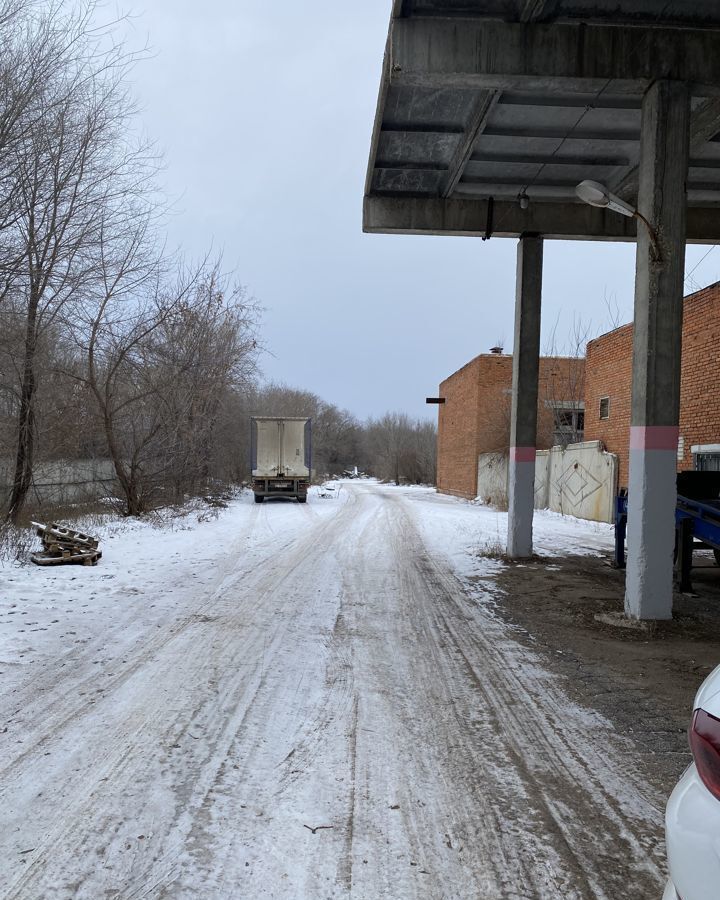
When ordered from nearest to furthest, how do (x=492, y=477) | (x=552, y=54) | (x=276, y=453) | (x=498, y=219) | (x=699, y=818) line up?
1. (x=699, y=818)
2. (x=552, y=54)
3. (x=498, y=219)
4. (x=276, y=453)
5. (x=492, y=477)

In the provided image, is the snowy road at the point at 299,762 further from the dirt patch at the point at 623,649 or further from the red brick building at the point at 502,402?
the red brick building at the point at 502,402

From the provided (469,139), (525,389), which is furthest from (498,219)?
(525,389)

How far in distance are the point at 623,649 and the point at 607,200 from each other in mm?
4372

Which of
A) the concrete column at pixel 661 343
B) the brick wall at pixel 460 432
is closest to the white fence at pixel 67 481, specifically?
the concrete column at pixel 661 343

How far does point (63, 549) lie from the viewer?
8977 mm

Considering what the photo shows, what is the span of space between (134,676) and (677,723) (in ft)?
12.4

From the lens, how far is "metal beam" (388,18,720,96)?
22.4 ft

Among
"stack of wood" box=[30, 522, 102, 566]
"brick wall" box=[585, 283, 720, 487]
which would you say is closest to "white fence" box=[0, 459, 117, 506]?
"stack of wood" box=[30, 522, 102, 566]

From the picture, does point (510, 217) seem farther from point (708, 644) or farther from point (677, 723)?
point (677, 723)

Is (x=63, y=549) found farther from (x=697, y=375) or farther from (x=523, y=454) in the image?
(x=697, y=375)

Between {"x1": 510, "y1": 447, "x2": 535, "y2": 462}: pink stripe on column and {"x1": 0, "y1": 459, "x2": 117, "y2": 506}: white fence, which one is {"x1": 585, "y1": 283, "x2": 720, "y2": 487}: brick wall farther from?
{"x1": 0, "y1": 459, "x2": 117, "y2": 506}: white fence

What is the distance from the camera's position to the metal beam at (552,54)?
6820 millimetres

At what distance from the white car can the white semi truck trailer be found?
2315 centimetres

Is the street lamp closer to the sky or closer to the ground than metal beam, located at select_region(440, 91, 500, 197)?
closer to the ground
